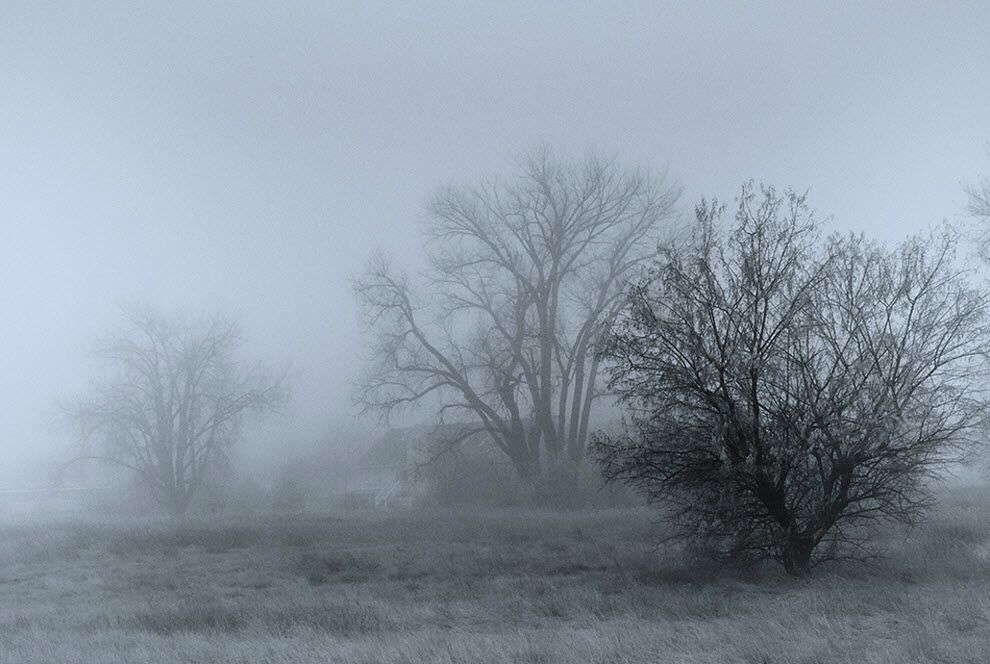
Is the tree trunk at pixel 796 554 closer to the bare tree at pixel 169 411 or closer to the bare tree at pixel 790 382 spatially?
the bare tree at pixel 790 382

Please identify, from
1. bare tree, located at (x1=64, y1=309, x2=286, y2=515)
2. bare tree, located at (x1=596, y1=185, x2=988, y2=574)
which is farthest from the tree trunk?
bare tree, located at (x1=64, y1=309, x2=286, y2=515)

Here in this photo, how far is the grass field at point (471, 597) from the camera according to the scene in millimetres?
8719

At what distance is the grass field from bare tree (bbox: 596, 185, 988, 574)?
1.42 meters

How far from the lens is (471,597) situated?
1298 centimetres

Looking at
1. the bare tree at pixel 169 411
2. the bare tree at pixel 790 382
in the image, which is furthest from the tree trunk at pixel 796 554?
the bare tree at pixel 169 411

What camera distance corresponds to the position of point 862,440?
12195mm

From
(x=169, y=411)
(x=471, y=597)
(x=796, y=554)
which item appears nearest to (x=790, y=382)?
(x=796, y=554)

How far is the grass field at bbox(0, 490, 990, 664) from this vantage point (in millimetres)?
8719

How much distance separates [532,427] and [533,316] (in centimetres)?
422

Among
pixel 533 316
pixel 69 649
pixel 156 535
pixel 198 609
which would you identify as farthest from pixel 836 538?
pixel 533 316

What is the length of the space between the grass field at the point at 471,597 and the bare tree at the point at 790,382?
142 centimetres

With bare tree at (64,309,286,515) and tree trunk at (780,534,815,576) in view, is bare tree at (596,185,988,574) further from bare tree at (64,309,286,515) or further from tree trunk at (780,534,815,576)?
bare tree at (64,309,286,515)

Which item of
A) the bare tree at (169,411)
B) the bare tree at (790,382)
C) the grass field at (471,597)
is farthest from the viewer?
the bare tree at (169,411)

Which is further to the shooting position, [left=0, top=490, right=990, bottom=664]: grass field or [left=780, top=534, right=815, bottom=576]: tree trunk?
[left=780, top=534, right=815, bottom=576]: tree trunk
